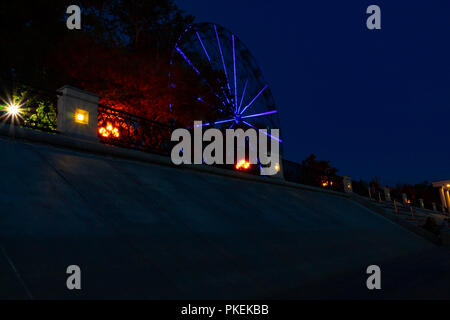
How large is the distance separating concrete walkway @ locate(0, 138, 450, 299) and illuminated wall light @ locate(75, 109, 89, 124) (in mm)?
1155

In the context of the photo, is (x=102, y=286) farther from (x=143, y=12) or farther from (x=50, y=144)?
(x=143, y=12)

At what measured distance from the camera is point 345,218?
1223 centimetres

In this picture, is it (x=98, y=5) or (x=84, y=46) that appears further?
(x=98, y=5)

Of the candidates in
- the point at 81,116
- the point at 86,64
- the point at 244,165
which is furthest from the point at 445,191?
the point at 81,116

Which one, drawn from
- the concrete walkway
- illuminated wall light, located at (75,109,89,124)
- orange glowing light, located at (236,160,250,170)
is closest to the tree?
orange glowing light, located at (236,160,250,170)

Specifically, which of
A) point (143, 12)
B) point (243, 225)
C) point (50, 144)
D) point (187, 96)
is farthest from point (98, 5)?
point (243, 225)

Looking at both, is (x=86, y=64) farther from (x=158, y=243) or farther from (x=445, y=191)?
(x=445, y=191)

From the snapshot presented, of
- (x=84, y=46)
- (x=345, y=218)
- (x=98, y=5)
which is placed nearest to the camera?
(x=345, y=218)

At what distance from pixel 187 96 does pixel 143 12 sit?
843 centimetres

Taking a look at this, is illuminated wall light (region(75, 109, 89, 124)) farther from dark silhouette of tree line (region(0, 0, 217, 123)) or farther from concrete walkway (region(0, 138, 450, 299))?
dark silhouette of tree line (region(0, 0, 217, 123))

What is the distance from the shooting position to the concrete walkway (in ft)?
11.9

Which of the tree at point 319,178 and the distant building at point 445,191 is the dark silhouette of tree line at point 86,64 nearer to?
the tree at point 319,178

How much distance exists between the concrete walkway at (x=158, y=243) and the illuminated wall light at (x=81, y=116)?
3.79 ft

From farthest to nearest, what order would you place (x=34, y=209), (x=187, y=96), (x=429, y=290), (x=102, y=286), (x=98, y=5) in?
(x=98, y=5)
(x=187, y=96)
(x=429, y=290)
(x=34, y=209)
(x=102, y=286)
